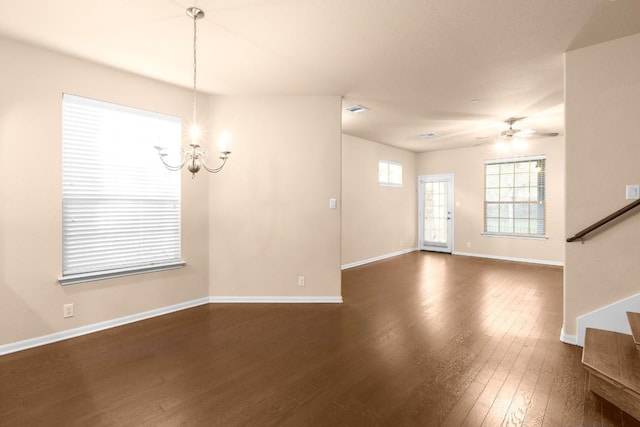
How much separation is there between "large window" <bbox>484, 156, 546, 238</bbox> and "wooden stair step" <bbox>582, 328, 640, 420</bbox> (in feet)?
16.2

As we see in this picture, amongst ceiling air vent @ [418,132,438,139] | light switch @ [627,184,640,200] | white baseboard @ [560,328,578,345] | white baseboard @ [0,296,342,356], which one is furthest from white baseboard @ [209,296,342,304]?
ceiling air vent @ [418,132,438,139]

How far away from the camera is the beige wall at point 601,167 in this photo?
2.70 m

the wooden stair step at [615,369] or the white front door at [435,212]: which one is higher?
the white front door at [435,212]

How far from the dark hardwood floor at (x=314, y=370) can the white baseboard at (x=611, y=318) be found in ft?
0.77

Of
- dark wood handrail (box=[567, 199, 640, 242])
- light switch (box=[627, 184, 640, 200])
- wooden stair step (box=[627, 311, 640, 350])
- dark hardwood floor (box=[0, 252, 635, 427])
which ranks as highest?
light switch (box=[627, 184, 640, 200])

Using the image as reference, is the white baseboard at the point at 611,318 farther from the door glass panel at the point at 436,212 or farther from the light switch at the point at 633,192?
the door glass panel at the point at 436,212

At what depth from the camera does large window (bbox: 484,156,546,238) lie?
22.7ft

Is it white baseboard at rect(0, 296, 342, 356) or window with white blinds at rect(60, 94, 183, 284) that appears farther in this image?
window with white blinds at rect(60, 94, 183, 284)

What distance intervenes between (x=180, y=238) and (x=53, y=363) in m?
1.71

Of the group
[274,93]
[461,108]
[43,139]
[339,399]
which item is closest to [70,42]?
[43,139]

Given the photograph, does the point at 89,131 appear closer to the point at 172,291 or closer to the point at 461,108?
the point at 172,291

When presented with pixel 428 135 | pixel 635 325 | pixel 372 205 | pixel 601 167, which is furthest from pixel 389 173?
pixel 635 325

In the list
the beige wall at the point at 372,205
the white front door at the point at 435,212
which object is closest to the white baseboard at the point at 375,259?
the beige wall at the point at 372,205

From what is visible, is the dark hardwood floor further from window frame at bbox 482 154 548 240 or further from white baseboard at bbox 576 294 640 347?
window frame at bbox 482 154 548 240
